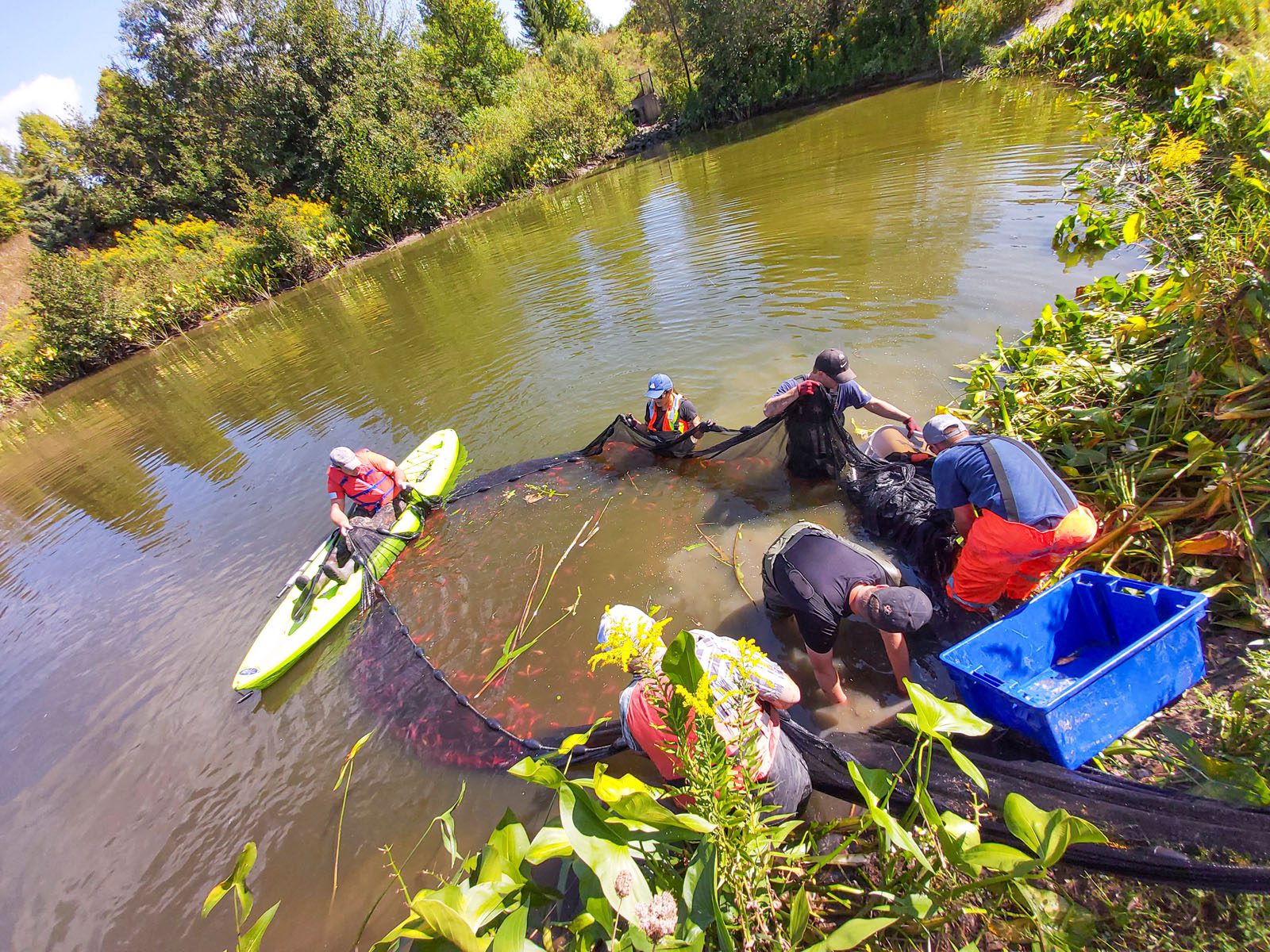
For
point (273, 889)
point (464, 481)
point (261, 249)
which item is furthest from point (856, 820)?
point (261, 249)

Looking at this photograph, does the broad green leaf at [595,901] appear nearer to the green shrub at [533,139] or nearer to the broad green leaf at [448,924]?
the broad green leaf at [448,924]

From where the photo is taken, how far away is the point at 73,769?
510cm

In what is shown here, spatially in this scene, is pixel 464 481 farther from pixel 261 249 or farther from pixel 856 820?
pixel 261 249

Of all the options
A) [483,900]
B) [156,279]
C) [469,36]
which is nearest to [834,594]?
[483,900]

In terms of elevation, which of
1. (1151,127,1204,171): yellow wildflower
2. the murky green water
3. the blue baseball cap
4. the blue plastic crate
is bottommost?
the murky green water

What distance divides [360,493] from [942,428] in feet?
20.7

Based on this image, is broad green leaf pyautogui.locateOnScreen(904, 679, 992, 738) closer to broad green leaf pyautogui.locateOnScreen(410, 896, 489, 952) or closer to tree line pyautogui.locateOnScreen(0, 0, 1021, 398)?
broad green leaf pyautogui.locateOnScreen(410, 896, 489, 952)

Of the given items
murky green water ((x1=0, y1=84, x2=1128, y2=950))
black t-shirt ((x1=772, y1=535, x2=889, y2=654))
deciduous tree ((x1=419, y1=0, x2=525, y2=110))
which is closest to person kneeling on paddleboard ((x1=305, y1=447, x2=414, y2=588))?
murky green water ((x1=0, y1=84, x2=1128, y2=950))

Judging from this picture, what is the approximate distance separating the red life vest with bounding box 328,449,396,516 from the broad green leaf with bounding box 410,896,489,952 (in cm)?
601

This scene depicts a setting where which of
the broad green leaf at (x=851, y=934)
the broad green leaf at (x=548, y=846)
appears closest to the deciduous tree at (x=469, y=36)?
the broad green leaf at (x=548, y=846)

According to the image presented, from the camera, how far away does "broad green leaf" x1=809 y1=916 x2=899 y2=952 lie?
1.38 m

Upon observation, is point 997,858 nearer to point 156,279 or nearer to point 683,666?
point 683,666

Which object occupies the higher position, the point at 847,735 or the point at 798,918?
the point at 798,918

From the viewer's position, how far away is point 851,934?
1441 millimetres
